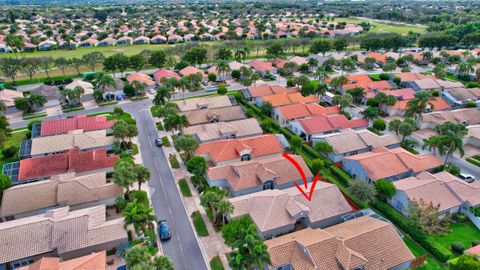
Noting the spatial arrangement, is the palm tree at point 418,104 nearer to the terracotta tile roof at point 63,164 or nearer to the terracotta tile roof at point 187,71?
the terracotta tile roof at point 63,164

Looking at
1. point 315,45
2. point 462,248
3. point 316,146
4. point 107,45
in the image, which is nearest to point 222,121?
point 316,146

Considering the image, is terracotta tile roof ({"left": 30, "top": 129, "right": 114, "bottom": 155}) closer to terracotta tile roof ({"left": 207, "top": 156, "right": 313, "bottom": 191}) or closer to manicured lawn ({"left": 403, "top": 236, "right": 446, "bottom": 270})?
terracotta tile roof ({"left": 207, "top": 156, "right": 313, "bottom": 191})

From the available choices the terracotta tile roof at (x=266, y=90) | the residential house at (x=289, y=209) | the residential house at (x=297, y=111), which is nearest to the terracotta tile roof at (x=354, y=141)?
the residential house at (x=297, y=111)

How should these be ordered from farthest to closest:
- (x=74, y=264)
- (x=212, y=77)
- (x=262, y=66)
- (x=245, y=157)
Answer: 1. (x=262, y=66)
2. (x=212, y=77)
3. (x=245, y=157)
4. (x=74, y=264)

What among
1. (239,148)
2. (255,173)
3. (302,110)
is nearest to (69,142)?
(239,148)

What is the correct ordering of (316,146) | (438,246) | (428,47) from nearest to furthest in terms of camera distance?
(438,246), (316,146), (428,47)

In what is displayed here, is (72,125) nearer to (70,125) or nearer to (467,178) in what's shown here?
(70,125)

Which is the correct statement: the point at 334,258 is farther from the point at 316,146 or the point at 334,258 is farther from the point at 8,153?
the point at 8,153
